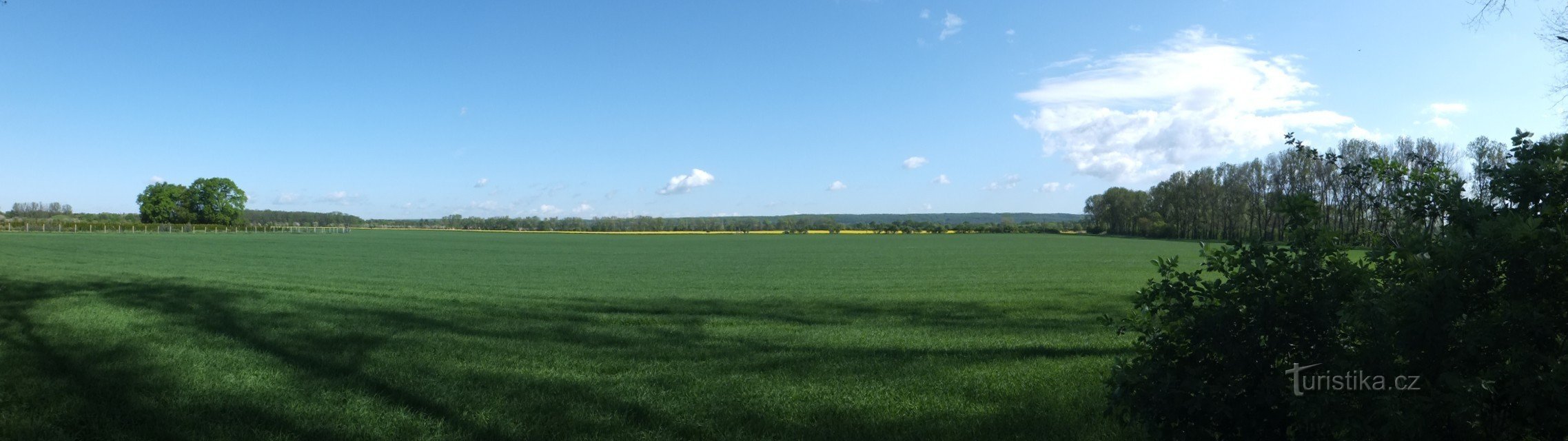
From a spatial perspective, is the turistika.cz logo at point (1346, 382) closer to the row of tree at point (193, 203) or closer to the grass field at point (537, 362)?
the grass field at point (537, 362)

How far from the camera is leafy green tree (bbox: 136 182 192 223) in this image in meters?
122

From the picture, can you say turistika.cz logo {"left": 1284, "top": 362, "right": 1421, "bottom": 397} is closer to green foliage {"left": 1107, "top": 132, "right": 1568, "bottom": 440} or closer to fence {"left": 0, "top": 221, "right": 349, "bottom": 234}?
green foliage {"left": 1107, "top": 132, "right": 1568, "bottom": 440}

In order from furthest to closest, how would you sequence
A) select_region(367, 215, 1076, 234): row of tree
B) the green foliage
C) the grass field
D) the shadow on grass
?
select_region(367, 215, 1076, 234): row of tree
the grass field
the shadow on grass
the green foliage

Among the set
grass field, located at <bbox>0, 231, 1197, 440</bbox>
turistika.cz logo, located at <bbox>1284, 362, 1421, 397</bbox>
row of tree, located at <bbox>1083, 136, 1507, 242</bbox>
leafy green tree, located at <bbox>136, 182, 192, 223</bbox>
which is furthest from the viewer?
leafy green tree, located at <bbox>136, 182, 192, 223</bbox>

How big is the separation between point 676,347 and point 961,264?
30339 millimetres

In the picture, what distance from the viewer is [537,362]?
28.6 ft

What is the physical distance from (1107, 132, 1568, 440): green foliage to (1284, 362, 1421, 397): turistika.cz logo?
30mm

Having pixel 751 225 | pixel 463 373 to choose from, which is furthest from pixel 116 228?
pixel 463 373

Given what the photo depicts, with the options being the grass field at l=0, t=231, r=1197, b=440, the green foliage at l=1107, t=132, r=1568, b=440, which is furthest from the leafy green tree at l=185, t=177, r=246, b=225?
the green foliage at l=1107, t=132, r=1568, b=440

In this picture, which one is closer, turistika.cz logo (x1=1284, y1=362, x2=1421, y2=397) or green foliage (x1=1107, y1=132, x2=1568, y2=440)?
green foliage (x1=1107, y1=132, x2=1568, y2=440)

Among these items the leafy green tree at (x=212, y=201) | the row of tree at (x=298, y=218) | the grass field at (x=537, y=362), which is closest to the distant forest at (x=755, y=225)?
the row of tree at (x=298, y=218)

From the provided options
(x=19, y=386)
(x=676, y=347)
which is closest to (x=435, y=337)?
(x=676, y=347)

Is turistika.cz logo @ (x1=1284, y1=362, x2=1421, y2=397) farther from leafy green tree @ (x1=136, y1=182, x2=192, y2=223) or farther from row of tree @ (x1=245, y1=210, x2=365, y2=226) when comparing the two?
row of tree @ (x1=245, y1=210, x2=365, y2=226)

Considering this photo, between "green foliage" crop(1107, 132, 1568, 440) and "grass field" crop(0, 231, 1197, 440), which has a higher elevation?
"green foliage" crop(1107, 132, 1568, 440)
